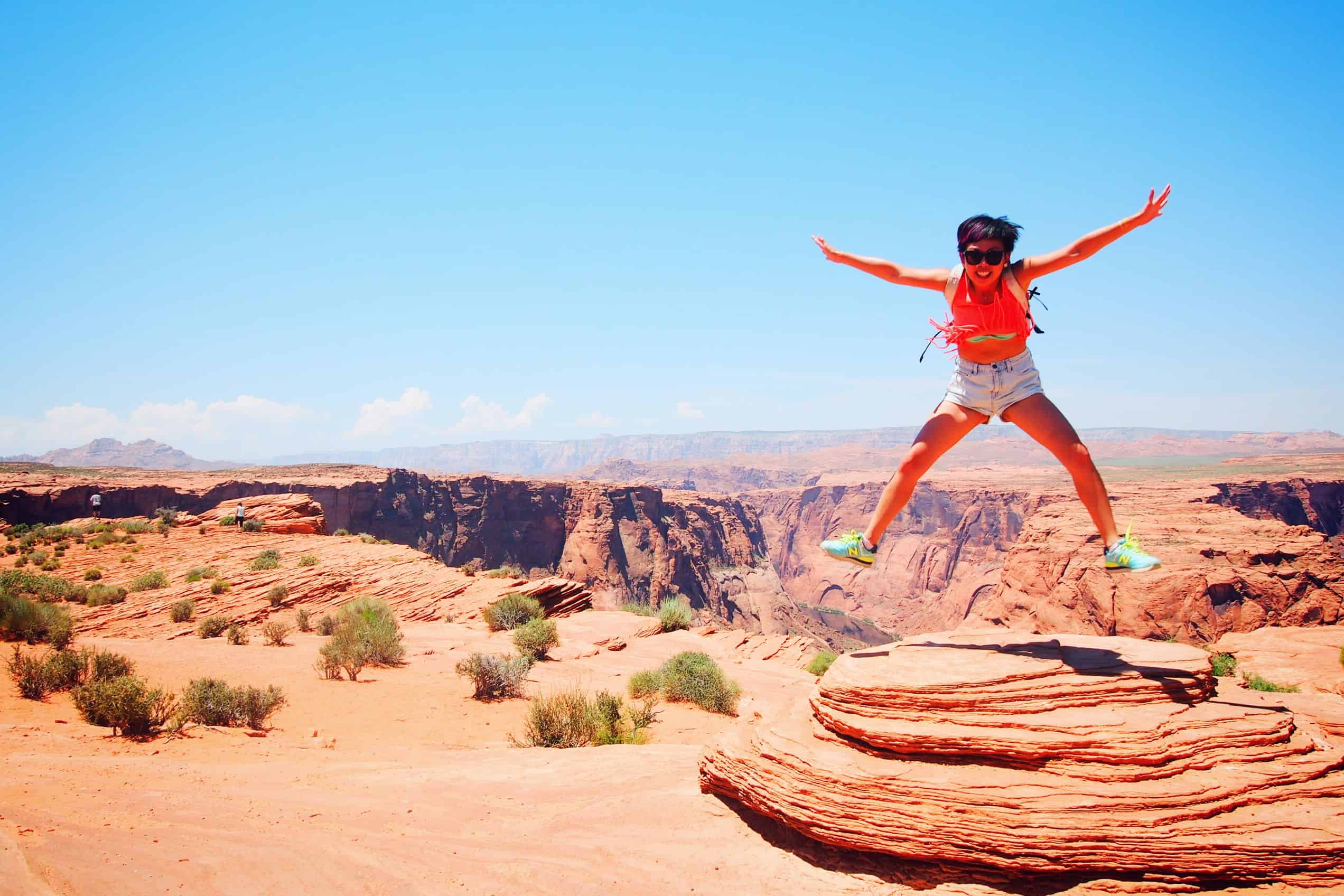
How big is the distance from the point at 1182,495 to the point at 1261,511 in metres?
5.75

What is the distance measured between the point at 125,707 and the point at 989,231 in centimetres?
857

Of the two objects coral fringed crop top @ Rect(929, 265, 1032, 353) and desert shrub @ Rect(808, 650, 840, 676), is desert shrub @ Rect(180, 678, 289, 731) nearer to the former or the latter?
coral fringed crop top @ Rect(929, 265, 1032, 353)

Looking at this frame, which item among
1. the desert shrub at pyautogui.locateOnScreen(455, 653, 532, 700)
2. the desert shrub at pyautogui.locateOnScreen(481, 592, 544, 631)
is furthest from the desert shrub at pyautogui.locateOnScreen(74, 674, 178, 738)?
the desert shrub at pyautogui.locateOnScreen(481, 592, 544, 631)

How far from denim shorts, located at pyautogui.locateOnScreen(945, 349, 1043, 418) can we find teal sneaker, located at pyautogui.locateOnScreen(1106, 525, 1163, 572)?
104 cm

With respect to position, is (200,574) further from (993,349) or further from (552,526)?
(552,526)

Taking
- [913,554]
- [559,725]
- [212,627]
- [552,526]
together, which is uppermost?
[559,725]

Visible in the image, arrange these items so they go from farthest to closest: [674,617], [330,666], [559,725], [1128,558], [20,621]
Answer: [674,617] → [330,666] → [20,621] → [559,725] → [1128,558]

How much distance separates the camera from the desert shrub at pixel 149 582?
1579 centimetres

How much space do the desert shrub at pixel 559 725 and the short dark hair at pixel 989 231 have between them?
5883 mm

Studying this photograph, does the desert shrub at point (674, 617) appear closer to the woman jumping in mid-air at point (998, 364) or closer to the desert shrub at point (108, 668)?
the desert shrub at point (108, 668)

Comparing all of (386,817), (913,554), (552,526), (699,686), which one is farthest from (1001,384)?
(913,554)

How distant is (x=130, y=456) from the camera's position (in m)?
149

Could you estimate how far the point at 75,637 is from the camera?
1295 centimetres

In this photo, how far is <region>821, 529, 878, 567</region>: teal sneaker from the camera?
4.57m
